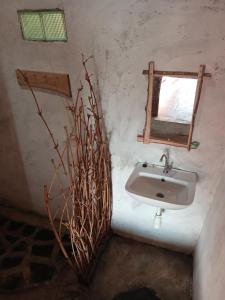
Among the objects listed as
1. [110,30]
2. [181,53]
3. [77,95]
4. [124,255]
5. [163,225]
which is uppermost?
[110,30]

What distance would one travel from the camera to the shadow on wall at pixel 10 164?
1.85 meters

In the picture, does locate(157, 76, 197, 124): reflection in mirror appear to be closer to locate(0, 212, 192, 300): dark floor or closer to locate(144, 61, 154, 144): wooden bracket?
locate(144, 61, 154, 144): wooden bracket

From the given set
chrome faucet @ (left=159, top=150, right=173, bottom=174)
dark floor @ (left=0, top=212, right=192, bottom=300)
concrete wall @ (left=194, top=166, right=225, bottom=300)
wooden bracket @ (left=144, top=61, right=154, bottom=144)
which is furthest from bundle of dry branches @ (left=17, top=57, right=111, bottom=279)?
concrete wall @ (left=194, top=166, right=225, bottom=300)

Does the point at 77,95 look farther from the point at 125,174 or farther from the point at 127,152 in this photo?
the point at 125,174

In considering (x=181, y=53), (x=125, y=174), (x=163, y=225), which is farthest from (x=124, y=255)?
(x=181, y=53)

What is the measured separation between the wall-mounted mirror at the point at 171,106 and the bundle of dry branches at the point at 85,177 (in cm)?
32

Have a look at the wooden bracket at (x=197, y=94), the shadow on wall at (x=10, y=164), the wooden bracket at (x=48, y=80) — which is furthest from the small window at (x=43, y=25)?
the wooden bracket at (x=197, y=94)

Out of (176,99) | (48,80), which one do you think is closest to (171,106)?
(176,99)

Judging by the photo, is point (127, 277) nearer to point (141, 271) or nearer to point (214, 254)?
point (141, 271)

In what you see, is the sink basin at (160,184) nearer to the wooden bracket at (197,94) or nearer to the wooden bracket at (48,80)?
the wooden bracket at (197,94)

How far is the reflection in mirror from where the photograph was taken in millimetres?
1334

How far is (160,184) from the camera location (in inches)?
63.7

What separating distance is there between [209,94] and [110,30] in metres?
0.67

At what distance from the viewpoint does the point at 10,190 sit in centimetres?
233
